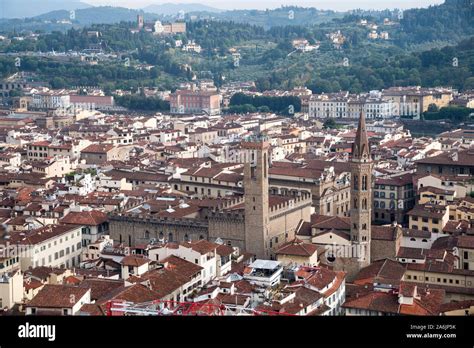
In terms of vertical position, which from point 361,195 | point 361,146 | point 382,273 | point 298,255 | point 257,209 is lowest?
point 382,273

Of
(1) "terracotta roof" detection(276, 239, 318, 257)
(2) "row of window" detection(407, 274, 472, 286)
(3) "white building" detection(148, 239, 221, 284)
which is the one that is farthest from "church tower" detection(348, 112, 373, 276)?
(3) "white building" detection(148, 239, 221, 284)

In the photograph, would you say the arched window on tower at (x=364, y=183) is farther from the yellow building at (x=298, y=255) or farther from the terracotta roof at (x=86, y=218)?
the terracotta roof at (x=86, y=218)

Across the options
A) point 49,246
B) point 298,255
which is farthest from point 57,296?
point 49,246

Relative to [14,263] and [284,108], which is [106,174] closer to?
[14,263]

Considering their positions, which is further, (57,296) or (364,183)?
A: (364,183)

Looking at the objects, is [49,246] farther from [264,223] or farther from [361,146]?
[361,146]

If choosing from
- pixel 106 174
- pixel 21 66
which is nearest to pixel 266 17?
pixel 21 66

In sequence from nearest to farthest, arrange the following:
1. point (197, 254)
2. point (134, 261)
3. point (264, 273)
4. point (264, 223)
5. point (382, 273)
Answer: point (264, 273), point (134, 261), point (197, 254), point (382, 273), point (264, 223)

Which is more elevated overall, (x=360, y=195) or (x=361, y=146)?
(x=361, y=146)

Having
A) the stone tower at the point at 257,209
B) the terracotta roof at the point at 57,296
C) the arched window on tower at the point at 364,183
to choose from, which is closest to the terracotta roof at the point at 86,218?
the stone tower at the point at 257,209

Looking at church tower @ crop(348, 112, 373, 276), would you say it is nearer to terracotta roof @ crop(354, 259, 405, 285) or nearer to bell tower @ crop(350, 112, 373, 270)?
bell tower @ crop(350, 112, 373, 270)

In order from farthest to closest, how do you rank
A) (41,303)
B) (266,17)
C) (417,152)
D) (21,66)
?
(266,17)
(21,66)
(417,152)
(41,303)
